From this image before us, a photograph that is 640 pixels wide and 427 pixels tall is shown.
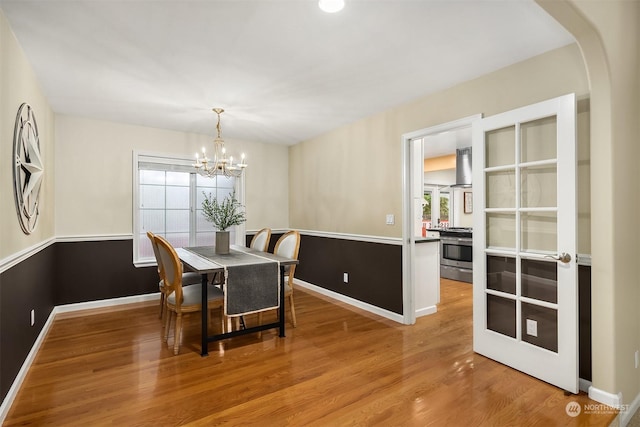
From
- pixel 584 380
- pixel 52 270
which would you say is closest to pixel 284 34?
pixel 584 380

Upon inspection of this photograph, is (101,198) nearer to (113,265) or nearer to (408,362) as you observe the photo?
(113,265)

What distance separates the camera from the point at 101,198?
168 inches

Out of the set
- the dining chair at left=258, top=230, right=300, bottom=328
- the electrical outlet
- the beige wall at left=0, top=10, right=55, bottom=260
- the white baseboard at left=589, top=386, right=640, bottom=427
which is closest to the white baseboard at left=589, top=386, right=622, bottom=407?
the white baseboard at left=589, top=386, right=640, bottom=427

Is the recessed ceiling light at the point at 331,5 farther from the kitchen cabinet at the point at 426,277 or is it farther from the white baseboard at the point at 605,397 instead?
the white baseboard at the point at 605,397

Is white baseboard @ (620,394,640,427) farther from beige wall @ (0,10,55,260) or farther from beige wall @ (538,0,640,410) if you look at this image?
beige wall @ (0,10,55,260)

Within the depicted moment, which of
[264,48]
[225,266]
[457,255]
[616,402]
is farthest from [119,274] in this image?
[457,255]

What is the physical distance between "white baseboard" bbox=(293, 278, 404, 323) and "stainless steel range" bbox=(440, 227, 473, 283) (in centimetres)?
239

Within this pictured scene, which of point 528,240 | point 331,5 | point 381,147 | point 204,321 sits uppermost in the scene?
point 331,5

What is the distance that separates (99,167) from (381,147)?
3.50 meters

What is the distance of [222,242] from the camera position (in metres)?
3.64

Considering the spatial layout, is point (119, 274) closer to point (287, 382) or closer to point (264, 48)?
point (287, 382)

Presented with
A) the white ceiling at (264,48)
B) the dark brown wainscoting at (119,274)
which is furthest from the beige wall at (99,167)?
the white ceiling at (264,48)

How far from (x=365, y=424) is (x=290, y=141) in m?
4.26

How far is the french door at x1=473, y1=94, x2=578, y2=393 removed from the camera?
220 centimetres
